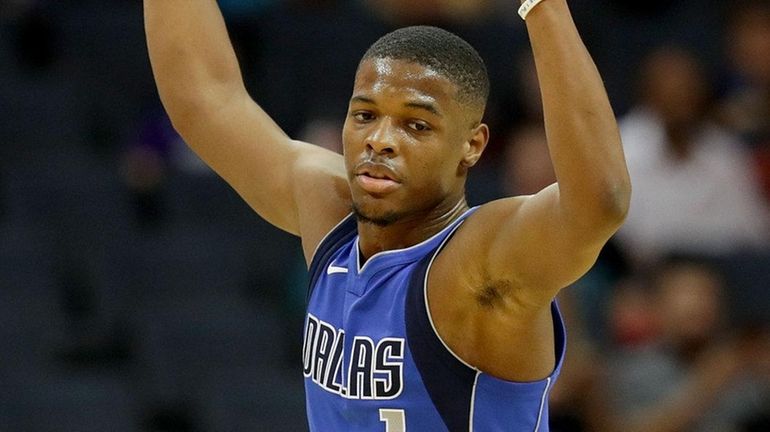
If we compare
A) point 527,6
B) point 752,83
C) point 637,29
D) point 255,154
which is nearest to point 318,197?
point 255,154

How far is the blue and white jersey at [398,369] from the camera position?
12.8 ft

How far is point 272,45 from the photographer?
10.9 m

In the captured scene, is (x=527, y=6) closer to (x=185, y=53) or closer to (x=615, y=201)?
(x=615, y=201)

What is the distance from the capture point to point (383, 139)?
13.0 feet

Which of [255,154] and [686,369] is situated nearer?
[255,154]

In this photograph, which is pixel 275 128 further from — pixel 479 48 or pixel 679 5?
pixel 679 5

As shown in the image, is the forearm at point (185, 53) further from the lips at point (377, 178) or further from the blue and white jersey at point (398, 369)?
the lips at point (377, 178)

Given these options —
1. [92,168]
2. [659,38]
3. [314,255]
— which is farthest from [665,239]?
[314,255]

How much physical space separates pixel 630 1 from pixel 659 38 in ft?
1.42

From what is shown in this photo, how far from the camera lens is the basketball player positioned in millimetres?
3428

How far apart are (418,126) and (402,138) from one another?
6cm

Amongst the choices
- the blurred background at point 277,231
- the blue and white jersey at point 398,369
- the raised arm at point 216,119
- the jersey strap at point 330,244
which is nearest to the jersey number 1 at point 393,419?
the blue and white jersey at point 398,369

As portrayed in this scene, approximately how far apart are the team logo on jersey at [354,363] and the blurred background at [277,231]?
3419mm

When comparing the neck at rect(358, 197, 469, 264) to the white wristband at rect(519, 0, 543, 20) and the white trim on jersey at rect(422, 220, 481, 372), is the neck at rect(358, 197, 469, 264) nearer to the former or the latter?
the white trim on jersey at rect(422, 220, 481, 372)
